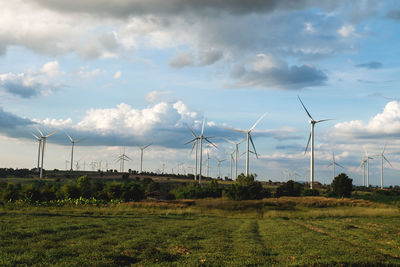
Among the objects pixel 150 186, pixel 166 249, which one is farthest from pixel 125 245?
pixel 150 186

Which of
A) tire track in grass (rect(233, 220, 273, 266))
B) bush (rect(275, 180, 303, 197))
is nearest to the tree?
bush (rect(275, 180, 303, 197))

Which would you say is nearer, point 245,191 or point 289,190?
point 245,191

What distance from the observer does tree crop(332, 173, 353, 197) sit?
365ft

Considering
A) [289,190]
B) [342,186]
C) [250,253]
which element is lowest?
[250,253]

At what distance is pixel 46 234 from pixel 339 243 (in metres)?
21.5

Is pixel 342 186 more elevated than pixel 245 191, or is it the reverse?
pixel 342 186

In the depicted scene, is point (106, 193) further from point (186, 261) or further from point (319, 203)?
point (186, 261)

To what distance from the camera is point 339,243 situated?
2662cm

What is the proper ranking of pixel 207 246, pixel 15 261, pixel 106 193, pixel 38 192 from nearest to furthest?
pixel 15 261 → pixel 207 246 → pixel 38 192 → pixel 106 193

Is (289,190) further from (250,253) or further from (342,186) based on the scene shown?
(250,253)

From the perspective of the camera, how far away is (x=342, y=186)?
4414 inches

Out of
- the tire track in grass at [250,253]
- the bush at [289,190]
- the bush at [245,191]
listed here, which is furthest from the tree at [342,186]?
the tire track in grass at [250,253]

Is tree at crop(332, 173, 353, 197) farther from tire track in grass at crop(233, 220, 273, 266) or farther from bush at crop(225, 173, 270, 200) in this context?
tire track in grass at crop(233, 220, 273, 266)

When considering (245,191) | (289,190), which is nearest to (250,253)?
(245,191)
